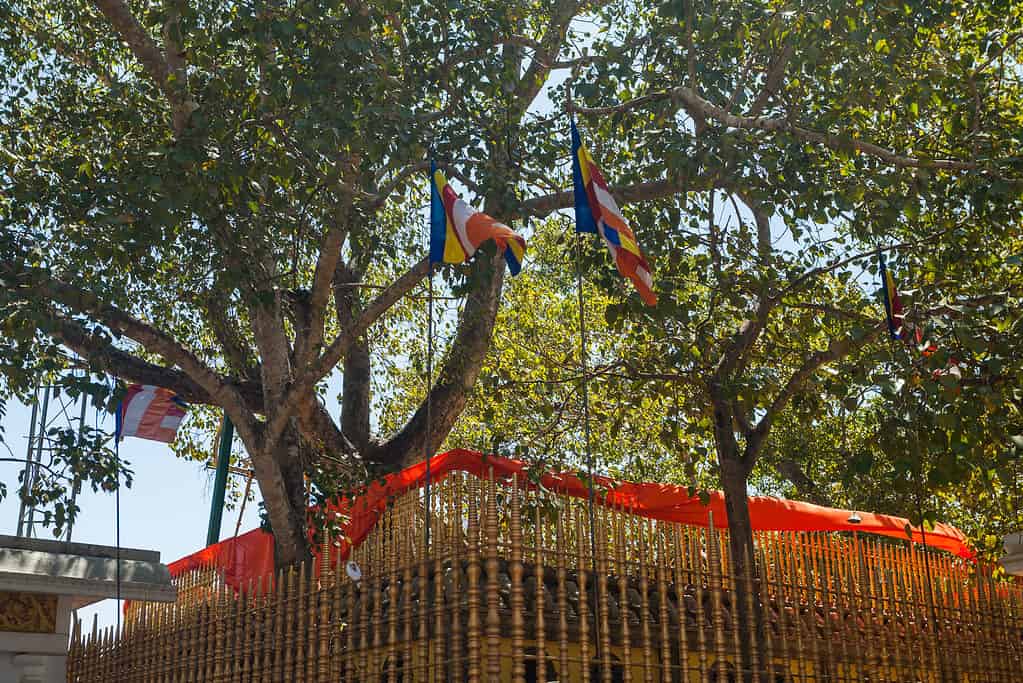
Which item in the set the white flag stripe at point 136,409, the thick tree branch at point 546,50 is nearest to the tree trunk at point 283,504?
the white flag stripe at point 136,409

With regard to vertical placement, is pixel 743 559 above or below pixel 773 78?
below

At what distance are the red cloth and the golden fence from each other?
1365mm

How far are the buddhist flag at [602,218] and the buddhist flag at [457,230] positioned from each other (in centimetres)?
53

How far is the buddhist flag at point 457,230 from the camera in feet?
23.9

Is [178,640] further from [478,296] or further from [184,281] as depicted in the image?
[478,296]

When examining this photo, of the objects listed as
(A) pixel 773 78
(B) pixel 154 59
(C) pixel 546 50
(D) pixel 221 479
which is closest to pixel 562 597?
(A) pixel 773 78

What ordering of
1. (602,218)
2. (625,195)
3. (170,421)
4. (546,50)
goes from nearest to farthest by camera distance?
(602,218), (625,195), (546,50), (170,421)

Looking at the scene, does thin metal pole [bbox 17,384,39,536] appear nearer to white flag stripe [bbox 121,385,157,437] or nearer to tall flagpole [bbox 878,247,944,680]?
white flag stripe [bbox 121,385,157,437]

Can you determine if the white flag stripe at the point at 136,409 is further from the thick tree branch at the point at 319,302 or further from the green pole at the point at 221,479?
the thick tree branch at the point at 319,302

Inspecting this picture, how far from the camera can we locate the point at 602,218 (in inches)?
298

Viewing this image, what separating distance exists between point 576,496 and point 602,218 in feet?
12.7

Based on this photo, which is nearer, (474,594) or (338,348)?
(474,594)

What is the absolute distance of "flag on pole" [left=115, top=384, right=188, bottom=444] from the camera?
11.9 m

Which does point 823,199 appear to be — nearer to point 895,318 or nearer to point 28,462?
point 895,318
